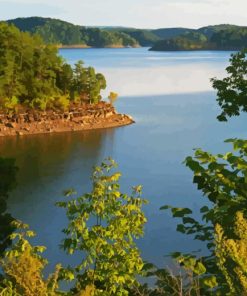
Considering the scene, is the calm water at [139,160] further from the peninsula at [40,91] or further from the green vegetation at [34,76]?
the green vegetation at [34,76]

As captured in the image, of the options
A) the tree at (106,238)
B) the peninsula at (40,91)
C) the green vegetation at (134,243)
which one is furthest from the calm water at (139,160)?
the tree at (106,238)

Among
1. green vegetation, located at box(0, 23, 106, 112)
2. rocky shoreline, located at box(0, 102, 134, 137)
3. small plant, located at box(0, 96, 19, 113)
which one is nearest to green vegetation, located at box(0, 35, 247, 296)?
rocky shoreline, located at box(0, 102, 134, 137)

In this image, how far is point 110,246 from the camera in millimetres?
8859

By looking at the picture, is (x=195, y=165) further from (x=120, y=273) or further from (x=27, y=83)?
(x=27, y=83)

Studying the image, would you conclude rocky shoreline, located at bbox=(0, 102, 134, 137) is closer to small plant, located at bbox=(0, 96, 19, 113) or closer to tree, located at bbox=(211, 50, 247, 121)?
small plant, located at bbox=(0, 96, 19, 113)

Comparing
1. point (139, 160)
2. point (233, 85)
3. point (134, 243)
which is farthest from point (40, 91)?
point (134, 243)

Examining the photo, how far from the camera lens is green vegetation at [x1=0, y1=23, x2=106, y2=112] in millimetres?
62438

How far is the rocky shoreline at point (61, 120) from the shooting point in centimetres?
6015

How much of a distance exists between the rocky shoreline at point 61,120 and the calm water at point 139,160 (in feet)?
8.00

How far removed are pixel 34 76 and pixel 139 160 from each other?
960 inches

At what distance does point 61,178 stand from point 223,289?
34.1 meters

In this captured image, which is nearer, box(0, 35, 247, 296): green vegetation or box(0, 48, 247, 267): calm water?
box(0, 35, 247, 296): green vegetation

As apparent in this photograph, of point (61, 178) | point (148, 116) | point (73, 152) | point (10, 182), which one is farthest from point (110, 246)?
point (148, 116)

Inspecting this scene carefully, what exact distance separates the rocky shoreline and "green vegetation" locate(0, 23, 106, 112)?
1392mm
